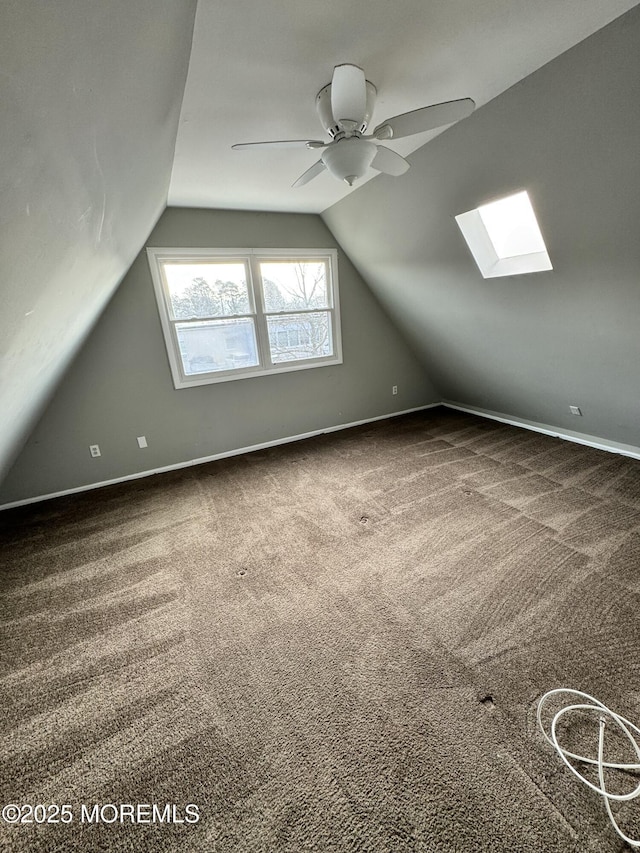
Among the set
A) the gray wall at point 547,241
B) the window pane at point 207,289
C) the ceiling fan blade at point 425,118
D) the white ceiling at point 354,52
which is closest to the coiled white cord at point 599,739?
the gray wall at point 547,241

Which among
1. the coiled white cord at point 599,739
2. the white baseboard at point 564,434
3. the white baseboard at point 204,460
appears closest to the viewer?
the coiled white cord at point 599,739

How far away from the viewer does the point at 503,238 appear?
2.76 meters

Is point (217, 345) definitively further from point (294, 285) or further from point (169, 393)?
point (294, 285)

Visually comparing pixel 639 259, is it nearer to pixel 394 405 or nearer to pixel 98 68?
pixel 98 68

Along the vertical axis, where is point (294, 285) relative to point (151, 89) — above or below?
below

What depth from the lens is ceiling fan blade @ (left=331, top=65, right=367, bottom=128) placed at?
118 cm

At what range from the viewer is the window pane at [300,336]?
3.95m

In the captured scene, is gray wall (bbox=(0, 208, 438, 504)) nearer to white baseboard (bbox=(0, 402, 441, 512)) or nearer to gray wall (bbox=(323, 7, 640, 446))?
white baseboard (bbox=(0, 402, 441, 512))

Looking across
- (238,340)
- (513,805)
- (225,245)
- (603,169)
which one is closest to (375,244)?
(225,245)

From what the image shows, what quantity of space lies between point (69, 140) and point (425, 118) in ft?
4.38

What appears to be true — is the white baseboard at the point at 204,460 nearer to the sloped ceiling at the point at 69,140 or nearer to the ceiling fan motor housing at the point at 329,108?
the sloped ceiling at the point at 69,140

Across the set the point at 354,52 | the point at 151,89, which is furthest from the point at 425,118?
the point at 151,89

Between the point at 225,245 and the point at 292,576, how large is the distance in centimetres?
317

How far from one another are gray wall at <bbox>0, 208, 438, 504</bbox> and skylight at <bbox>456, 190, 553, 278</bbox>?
173 cm
